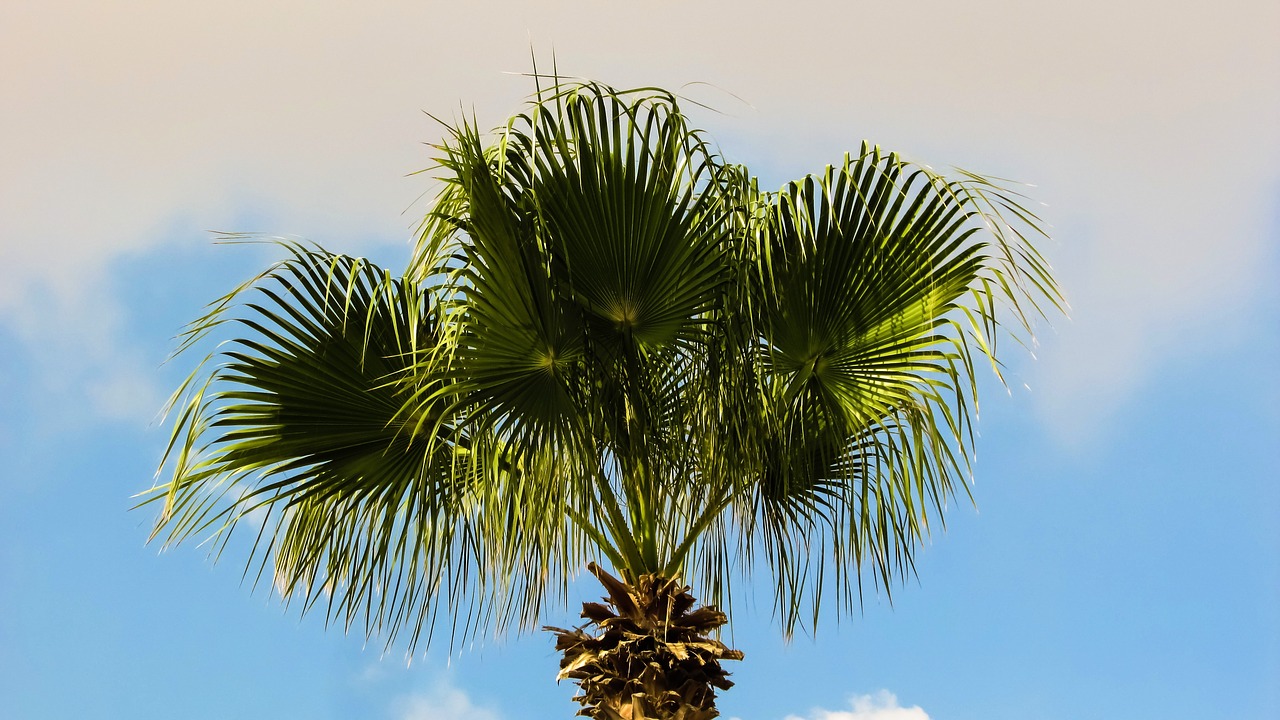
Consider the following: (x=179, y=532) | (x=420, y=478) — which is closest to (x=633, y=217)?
(x=420, y=478)

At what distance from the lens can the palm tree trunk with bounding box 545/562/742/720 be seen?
4.36 m

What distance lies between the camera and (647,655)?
4.39 m

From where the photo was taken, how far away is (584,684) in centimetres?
448

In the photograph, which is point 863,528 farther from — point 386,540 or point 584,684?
point 386,540

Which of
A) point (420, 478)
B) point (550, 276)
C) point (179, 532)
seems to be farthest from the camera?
point (179, 532)

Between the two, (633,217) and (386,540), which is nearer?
(633,217)

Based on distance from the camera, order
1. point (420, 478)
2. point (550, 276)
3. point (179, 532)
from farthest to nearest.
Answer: point (179, 532), point (420, 478), point (550, 276)

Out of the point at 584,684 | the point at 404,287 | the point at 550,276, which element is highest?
the point at 404,287

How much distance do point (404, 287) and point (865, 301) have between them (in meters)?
1.72

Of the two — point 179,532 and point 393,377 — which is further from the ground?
point 393,377

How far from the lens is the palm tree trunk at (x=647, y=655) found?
4.36 metres

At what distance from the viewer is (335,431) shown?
16.0ft

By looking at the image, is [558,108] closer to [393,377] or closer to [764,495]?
[393,377]

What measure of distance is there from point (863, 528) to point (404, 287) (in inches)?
76.4
